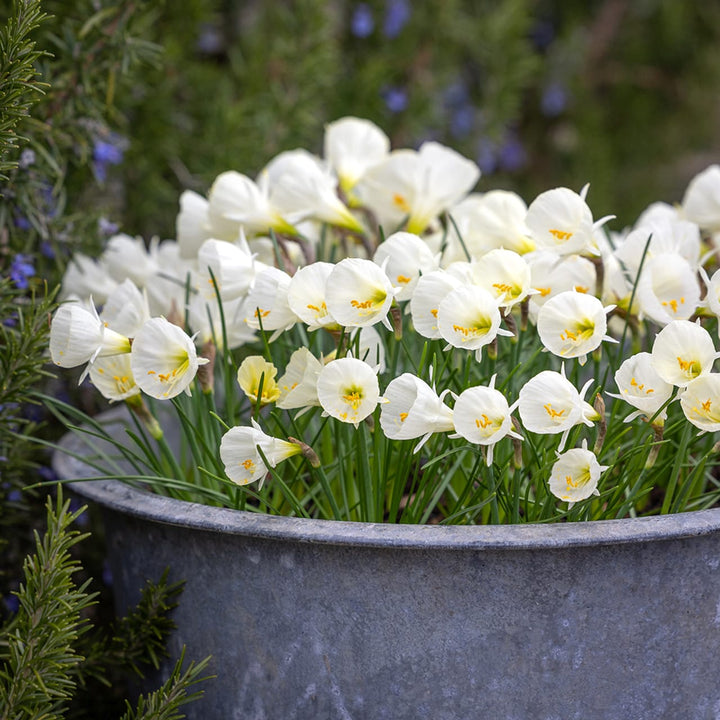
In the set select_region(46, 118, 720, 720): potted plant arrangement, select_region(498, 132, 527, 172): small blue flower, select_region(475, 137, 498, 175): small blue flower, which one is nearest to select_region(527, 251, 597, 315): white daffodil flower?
select_region(46, 118, 720, 720): potted plant arrangement

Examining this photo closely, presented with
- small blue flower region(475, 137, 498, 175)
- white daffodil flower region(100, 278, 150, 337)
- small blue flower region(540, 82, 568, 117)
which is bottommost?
white daffodil flower region(100, 278, 150, 337)

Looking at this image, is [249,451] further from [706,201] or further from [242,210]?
[706,201]

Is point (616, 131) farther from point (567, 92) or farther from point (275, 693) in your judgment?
point (275, 693)

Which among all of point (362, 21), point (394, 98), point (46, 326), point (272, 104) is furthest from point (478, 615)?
point (362, 21)

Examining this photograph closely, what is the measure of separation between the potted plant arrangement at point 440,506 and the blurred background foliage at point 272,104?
183 millimetres

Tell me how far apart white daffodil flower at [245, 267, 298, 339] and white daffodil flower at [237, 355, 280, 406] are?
0.12ft

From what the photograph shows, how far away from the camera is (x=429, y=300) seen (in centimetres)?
81

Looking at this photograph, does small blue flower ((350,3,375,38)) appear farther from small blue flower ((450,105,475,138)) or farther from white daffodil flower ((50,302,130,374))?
white daffodil flower ((50,302,130,374))

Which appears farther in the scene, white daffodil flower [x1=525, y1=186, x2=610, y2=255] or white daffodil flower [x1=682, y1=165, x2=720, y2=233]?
white daffodil flower [x1=682, y1=165, x2=720, y2=233]

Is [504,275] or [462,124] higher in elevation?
[462,124]

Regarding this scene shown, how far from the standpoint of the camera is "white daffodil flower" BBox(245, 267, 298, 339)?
0.85m

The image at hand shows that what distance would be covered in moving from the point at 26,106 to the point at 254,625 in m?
0.53

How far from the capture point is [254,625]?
2.68 ft

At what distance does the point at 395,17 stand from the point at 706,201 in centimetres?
128
